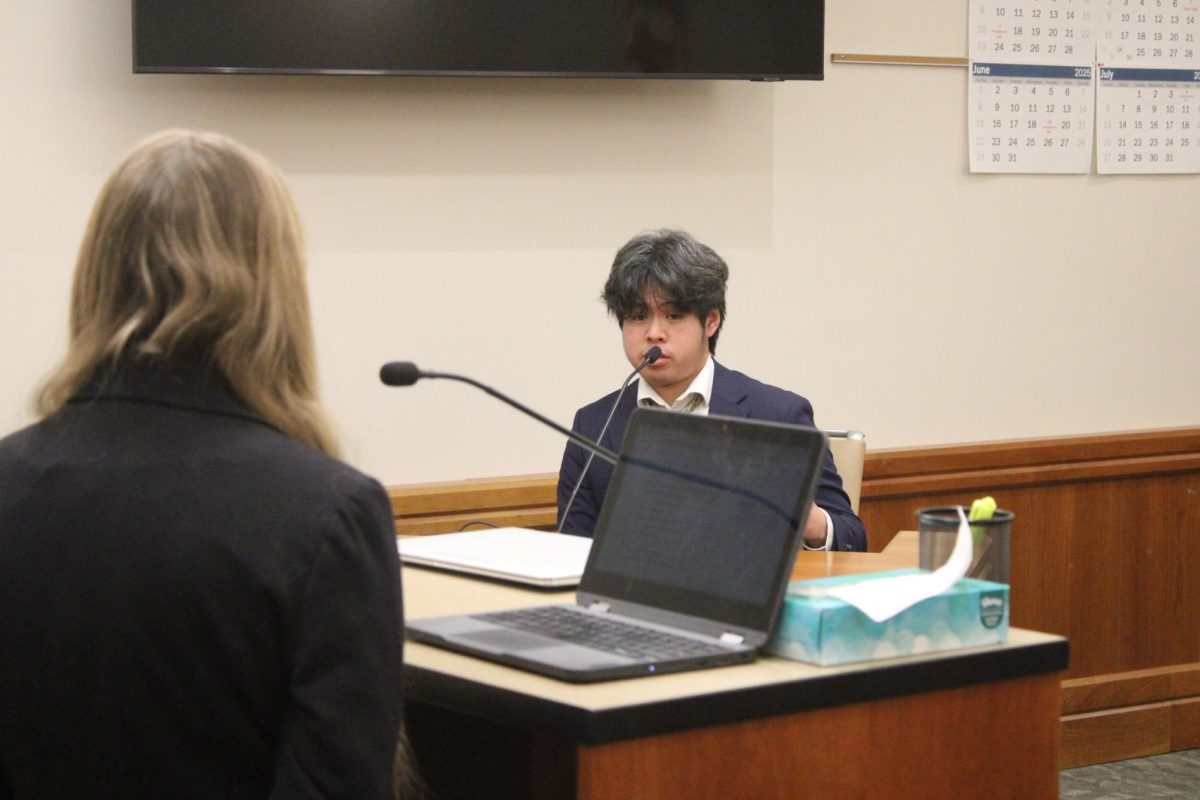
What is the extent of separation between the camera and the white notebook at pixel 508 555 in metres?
1.86

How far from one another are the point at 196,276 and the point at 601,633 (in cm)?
54

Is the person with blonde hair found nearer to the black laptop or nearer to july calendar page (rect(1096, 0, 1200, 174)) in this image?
the black laptop

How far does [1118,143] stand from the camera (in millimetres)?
3951

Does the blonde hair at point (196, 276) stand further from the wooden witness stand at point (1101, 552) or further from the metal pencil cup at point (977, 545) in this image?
the wooden witness stand at point (1101, 552)

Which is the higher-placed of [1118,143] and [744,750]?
[1118,143]

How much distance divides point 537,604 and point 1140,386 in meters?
2.77

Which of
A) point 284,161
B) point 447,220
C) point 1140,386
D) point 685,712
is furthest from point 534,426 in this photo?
point 685,712

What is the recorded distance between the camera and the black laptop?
1.48m

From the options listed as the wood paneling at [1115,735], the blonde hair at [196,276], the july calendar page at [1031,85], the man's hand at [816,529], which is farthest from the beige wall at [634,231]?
the blonde hair at [196,276]

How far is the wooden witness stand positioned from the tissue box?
6.87 feet

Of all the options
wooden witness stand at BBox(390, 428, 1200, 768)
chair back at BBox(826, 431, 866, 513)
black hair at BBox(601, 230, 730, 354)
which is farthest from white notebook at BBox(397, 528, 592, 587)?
wooden witness stand at BBox(390, 428, 1200, 768)

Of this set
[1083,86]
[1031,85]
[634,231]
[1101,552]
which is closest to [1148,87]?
[1083,86]

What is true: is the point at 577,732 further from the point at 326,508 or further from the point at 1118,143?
the point at 1118,143

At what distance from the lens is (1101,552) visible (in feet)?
13.0
